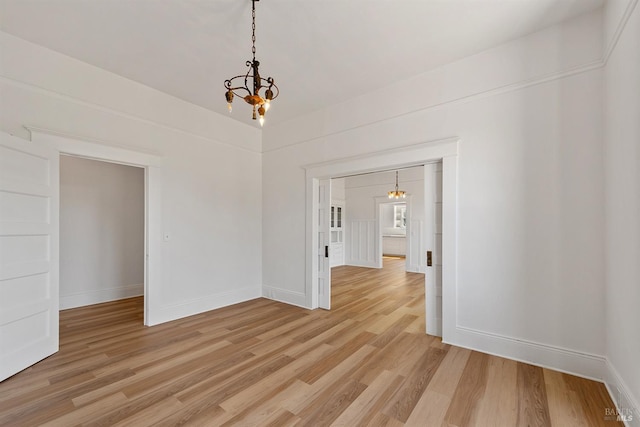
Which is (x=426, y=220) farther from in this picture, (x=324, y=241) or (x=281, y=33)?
(x=281, y=33)

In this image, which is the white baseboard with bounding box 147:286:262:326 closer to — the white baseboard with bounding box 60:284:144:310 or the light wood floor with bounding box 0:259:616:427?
the light wood floor with bounding box 0:259:616:427

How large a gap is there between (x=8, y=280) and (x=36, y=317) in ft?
1.72

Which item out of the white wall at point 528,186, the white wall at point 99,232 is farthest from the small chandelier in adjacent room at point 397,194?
the white wall at point 99,232

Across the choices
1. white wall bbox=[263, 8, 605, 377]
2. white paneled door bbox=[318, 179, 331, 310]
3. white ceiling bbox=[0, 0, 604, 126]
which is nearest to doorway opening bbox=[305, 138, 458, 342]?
white paneled door bbox=[318, 179, 331, 310]

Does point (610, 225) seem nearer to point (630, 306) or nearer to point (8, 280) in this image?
point (630, 306)

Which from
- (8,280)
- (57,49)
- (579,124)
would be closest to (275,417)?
(8,280)

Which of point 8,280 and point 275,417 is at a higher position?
point 8,280

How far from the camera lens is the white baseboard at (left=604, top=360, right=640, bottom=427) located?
1.84 m

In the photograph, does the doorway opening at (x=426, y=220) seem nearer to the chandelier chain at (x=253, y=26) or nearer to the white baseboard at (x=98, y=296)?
the chandelier chain at (x=253, y=26)

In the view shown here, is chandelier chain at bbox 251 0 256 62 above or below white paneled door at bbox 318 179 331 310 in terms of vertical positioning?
above

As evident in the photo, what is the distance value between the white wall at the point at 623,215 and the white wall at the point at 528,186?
167 millimetres

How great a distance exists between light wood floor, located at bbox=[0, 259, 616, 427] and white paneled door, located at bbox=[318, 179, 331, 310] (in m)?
0.80

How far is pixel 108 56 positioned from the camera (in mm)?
3217

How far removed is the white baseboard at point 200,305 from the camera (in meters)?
3.97
